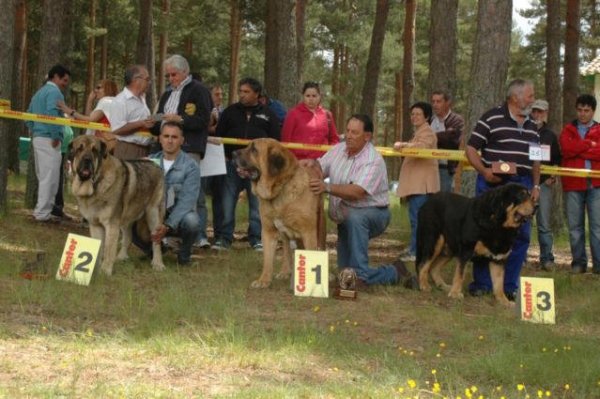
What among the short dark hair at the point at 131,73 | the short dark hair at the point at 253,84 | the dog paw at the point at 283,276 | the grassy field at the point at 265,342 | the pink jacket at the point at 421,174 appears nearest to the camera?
the grassy field at the point at 265,342

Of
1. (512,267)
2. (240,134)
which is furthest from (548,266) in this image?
(240,134)

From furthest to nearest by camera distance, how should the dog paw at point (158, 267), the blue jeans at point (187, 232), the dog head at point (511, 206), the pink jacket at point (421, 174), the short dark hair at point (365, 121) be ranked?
the pink jacket at point (421, 174) → the blue jeans at point (187, 232) → the dog paw at point (158, 267) → the short dark hair at point (365, 121) → the dog head at point (511, 206)

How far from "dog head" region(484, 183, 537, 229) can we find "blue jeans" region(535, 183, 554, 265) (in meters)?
3.01

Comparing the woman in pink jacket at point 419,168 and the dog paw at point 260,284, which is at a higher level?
the woman in pink jacket at point 419,168

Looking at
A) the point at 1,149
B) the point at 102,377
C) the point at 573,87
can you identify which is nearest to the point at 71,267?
the point at 102,377

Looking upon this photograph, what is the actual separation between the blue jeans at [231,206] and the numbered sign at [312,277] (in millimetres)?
3216

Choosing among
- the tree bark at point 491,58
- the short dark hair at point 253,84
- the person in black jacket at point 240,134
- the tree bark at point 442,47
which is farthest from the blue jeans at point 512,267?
the tree bark at point 442,47

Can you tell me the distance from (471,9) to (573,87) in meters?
31.0

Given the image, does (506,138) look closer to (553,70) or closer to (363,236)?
(363,236)

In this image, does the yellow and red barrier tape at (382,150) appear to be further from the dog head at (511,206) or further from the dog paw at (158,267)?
the dog head at (511,206)

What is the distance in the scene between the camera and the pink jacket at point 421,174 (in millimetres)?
9883

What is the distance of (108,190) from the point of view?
7.87 meters

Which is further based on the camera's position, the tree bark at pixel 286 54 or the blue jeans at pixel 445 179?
the tree bark at pixel 286 54

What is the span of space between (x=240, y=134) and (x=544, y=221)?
4005mm
